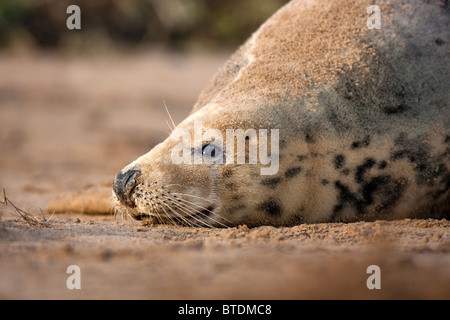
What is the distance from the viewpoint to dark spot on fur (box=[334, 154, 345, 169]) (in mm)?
4297

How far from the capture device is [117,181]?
4262 mm

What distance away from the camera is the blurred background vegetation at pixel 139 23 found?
14.6m

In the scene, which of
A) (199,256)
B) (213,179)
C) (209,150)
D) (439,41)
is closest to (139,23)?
(439,41)

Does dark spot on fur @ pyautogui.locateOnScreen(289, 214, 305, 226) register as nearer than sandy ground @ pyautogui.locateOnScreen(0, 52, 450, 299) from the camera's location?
No

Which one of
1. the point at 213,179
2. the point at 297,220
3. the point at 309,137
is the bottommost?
the point at 297,220

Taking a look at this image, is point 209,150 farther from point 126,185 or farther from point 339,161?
point 339,161

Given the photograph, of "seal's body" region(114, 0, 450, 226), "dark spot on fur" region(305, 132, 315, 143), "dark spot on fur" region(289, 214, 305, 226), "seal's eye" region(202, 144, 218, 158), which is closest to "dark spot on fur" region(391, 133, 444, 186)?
"seal's body" region(114, 0, 450, 226)

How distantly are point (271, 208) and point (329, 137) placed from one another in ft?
1.95

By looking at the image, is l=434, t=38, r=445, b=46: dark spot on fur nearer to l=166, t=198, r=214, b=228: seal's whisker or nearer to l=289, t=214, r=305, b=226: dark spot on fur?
l=289, t=214, r=305, b=226: dark spot on fur

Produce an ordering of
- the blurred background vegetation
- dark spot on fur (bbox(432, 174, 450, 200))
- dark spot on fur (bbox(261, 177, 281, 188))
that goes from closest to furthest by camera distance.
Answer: dark spot on fur (bbox(261, 177, 281, 188)), dark spot on fur (bbox(432, 174, 450, 200)), the blurred background vegetation

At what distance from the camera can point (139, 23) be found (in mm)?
15062

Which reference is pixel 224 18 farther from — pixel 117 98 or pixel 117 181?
pixel 117 181

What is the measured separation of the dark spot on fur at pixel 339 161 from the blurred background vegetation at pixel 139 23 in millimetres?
10601

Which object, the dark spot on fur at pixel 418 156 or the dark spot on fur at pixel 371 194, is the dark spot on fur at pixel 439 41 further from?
the dark spot on fur at pixel 371 194
